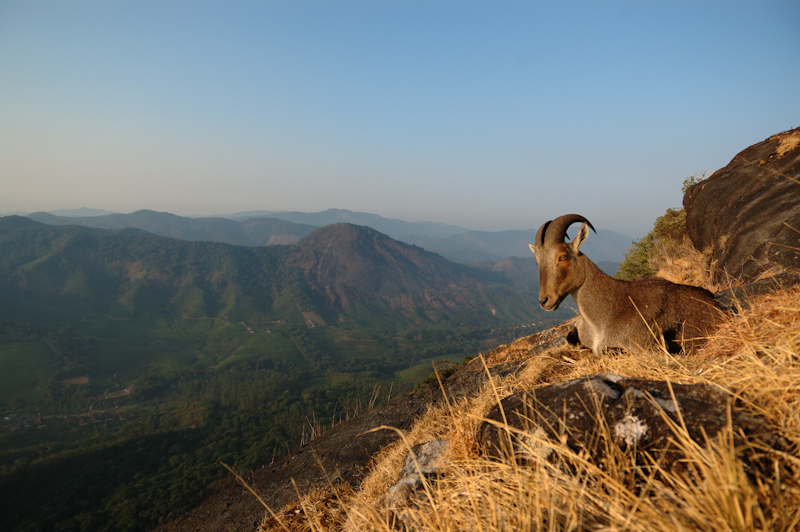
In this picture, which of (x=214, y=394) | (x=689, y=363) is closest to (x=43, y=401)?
(x=214, y=394)

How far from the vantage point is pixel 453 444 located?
464 centimetres

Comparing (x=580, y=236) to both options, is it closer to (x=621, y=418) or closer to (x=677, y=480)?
(x=621, y=418)

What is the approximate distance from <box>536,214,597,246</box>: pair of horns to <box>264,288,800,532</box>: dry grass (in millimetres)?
3163

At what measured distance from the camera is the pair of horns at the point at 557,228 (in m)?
7.21

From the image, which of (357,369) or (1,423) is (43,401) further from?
(357,369)

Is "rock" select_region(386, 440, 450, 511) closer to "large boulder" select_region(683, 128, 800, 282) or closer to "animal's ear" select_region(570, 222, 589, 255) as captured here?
"animal's ear" select_region(570, 222, 589, 255)

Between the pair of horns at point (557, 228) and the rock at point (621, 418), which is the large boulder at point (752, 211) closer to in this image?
the pair of horns at point (557, 228)

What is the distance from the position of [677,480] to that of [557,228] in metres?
5.60

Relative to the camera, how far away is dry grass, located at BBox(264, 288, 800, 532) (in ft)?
6.17

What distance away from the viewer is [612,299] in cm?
692

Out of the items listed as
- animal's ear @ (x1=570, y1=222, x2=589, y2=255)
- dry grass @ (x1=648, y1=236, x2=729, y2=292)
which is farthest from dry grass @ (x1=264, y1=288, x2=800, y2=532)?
dry grass @ (x1=648, y1=236, x2=729, y2=292)

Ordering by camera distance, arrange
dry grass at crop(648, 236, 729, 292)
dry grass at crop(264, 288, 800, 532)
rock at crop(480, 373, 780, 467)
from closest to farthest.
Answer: dry grass at crop(264, 288, 800, 532), rock at crop(480, 373, 780, 467), dry grass at crop(648, 236, 729, 292)

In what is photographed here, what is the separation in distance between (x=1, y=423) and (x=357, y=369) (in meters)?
124

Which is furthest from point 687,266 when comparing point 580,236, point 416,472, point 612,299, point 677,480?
point 677,480
